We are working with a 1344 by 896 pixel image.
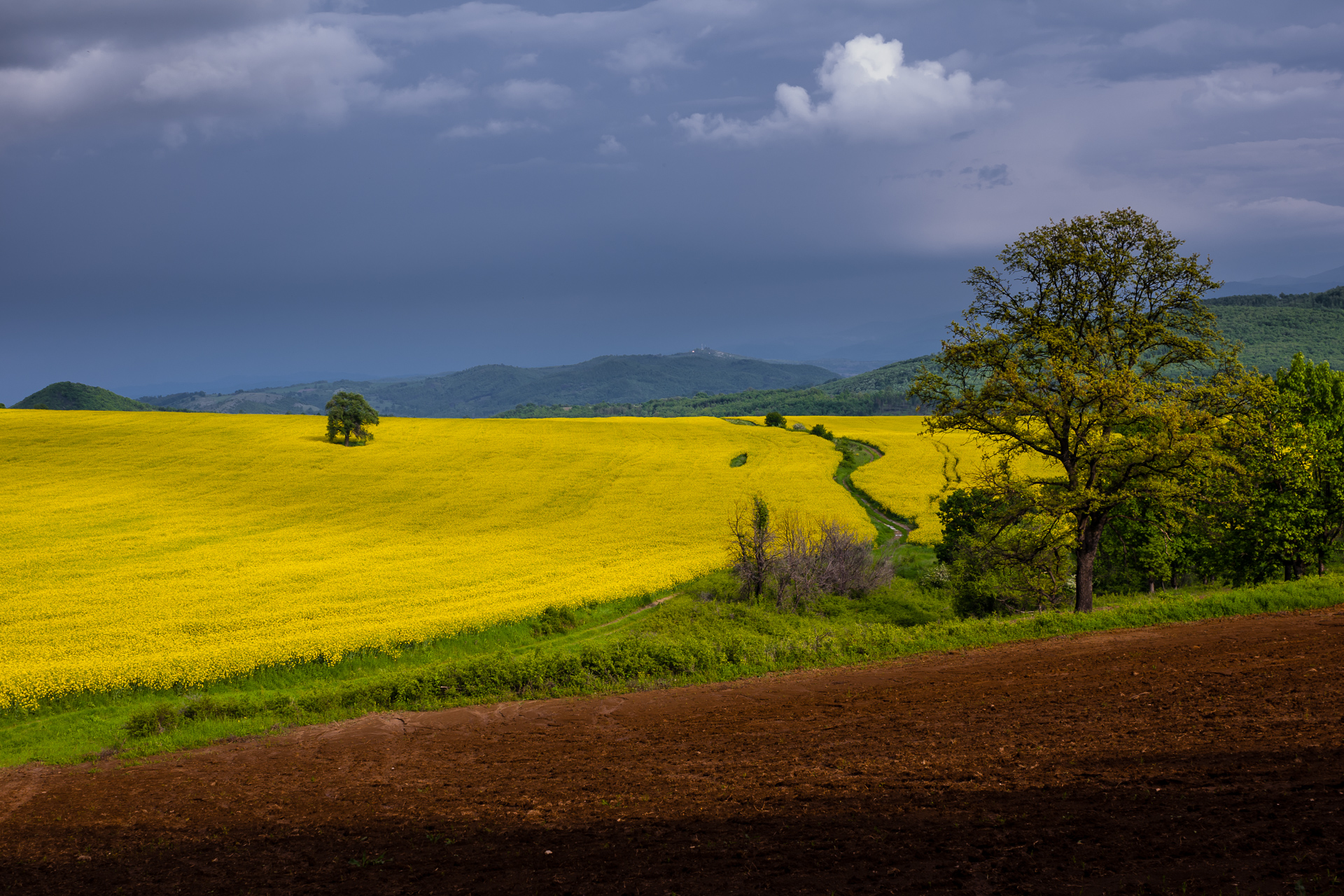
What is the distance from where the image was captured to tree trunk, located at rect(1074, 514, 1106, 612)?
23.0 m

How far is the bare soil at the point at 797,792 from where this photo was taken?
7906mm

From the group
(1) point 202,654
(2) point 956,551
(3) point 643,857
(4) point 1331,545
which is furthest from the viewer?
(2) point 956,551

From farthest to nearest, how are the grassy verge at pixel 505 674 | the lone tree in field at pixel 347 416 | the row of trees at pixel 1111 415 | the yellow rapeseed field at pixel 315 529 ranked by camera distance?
the lone tree in field at pixel 347 416 < the yellow rapeseed field at pixel 315 529 < the row of trees at pixel 1111 415 < the grassy verge at pixel 505 674

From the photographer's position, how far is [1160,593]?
78.3ft

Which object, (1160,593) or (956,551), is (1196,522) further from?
(956,551)

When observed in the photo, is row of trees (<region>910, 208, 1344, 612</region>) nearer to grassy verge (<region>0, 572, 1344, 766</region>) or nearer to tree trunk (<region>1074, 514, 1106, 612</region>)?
tree trunk (<region>1074, 514, 1106, 612</region>)

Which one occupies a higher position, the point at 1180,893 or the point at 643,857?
the point at 1180,893

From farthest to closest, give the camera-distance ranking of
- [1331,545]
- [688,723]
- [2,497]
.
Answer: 1. [2,497]
2. [1331,545]
3. [688,723]

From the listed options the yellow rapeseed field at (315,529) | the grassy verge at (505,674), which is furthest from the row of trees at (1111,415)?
the yellow rapeseed field at (315,529)

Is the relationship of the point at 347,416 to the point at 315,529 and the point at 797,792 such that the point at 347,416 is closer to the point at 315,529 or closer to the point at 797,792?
the point at 315,529

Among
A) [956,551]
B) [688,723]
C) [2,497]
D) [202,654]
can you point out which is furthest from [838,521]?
[2,497]

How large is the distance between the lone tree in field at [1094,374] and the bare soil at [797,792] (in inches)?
233

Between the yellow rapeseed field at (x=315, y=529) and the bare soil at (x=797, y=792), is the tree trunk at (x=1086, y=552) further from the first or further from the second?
the yellow rapeseed field at (x=315, y=529)

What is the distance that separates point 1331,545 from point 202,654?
4140cm
